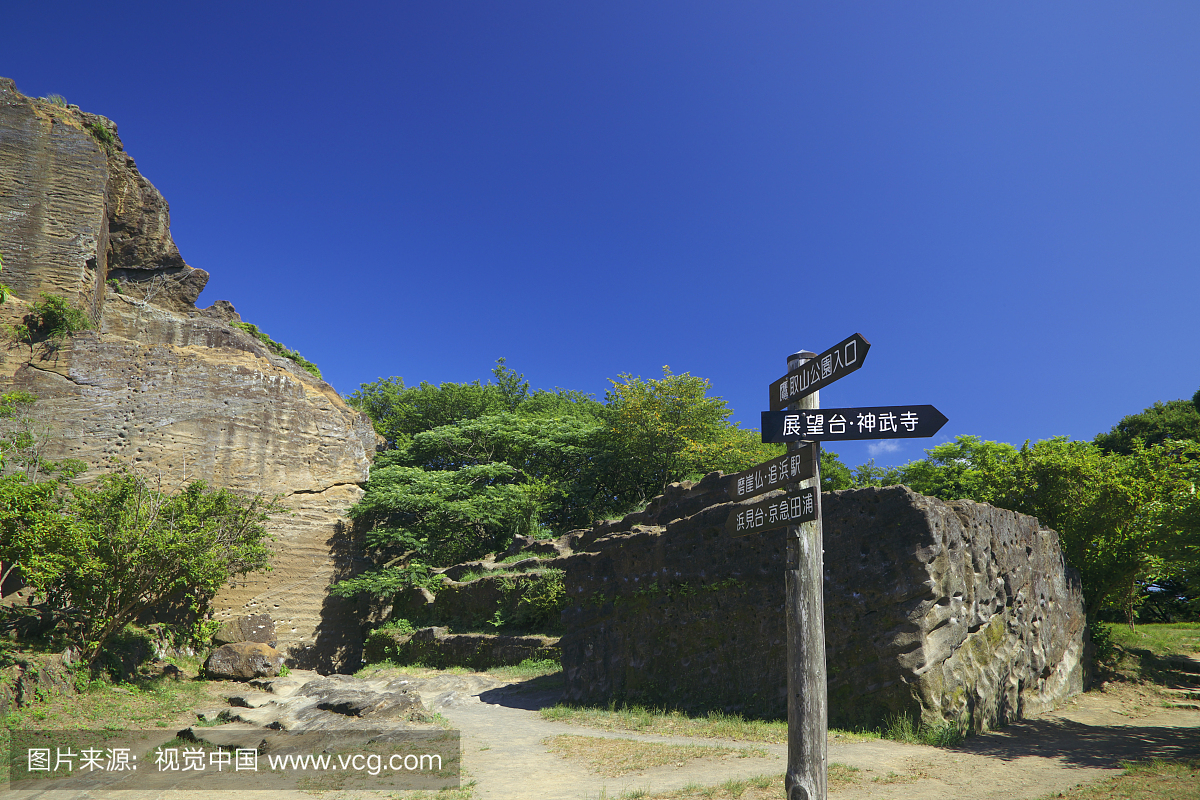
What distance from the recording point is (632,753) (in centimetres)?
718

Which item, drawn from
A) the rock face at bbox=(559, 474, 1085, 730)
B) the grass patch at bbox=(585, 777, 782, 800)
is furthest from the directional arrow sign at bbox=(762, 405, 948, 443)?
the rock face at bbox=(559, 474, 1085, 730)

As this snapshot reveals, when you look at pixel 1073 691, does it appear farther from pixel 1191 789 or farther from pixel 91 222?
pixel 91 222

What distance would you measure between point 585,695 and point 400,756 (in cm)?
448

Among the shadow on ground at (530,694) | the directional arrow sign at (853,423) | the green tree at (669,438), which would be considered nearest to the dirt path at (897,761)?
the shadow on ground at (530,694)

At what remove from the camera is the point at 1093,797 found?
17.7 ft

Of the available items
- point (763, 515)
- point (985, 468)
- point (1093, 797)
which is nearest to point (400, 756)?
point (763, 515)

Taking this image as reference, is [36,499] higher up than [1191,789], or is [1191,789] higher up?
[36,499]

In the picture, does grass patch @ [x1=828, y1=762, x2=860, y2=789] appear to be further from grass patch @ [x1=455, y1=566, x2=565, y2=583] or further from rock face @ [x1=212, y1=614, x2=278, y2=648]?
rock face @ [x1=212, y1=614, x2=278, y2=648]

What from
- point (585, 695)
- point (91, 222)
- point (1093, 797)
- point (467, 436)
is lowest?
point (585, 695)

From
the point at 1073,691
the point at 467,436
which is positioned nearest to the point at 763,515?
the point at 1073,691

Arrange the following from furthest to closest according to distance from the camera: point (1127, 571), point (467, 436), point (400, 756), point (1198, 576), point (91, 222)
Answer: point (467, 436)
point (91, 222)
point (1127, 571)
point (1198, 576)
point (400, 756)

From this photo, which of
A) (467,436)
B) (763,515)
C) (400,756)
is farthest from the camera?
(467,436)

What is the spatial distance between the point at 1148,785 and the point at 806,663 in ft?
13.5

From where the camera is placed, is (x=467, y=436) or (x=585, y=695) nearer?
(x=585, y=695)
